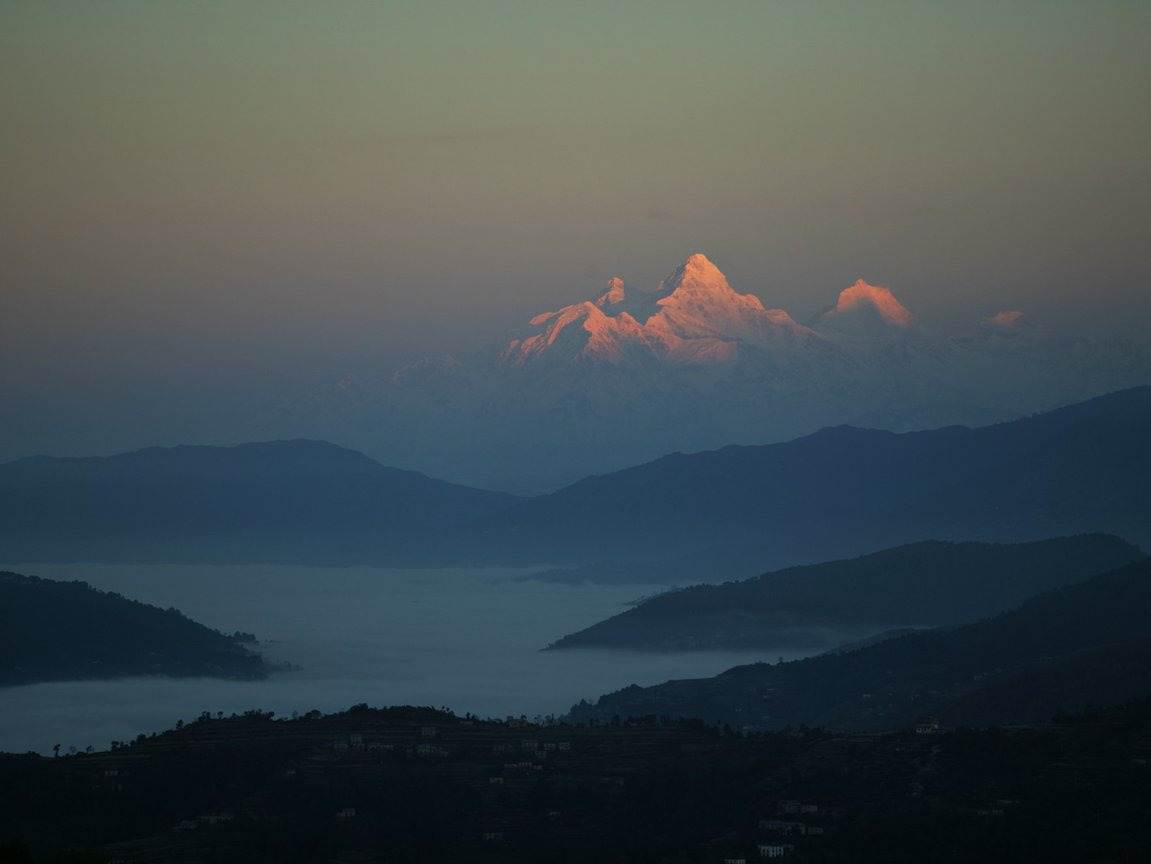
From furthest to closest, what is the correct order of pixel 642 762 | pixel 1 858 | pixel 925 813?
pixel 642 762
pixel 925 813
pixel 1 858

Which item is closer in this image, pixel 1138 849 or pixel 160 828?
pixel 1138 849

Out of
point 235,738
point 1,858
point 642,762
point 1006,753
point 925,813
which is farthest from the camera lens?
point 235,738

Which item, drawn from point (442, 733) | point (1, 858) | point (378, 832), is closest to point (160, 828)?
point (378, 832)

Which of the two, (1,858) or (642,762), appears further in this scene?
(642,762)

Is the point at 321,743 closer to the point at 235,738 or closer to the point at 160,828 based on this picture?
the point at 235,738

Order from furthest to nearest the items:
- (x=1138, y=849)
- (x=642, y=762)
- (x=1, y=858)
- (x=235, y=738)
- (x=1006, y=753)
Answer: (x=235, y=738) < (x=642, y=762) < (x=1006, y=753) < (x=1138, y=849) < (x=1, y=858)

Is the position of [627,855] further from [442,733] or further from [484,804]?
[442,733]

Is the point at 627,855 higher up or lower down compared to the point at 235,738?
lower down

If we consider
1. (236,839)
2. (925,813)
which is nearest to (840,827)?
(925,813)

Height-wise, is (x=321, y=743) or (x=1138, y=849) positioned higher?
(x=321, y=743)
